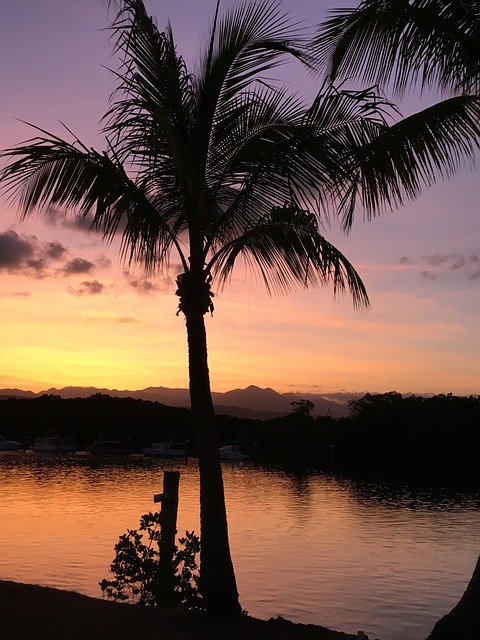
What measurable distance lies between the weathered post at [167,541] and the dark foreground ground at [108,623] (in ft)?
2.50

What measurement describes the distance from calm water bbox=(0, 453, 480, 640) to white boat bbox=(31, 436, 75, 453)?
5084 cm

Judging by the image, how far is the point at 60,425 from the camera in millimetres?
125562

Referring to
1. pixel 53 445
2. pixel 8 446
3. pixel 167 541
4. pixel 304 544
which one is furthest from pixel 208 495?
pixel 8 446

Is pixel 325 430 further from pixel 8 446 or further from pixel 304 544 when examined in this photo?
pixel 304 544

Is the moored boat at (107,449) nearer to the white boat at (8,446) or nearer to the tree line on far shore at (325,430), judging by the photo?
the tree line on far shore at (325,430)

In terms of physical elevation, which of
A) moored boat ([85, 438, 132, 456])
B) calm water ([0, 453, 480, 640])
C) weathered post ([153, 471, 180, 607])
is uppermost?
moored boat ([85, 438, 132, 456])

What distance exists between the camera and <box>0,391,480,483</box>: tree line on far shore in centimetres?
9112

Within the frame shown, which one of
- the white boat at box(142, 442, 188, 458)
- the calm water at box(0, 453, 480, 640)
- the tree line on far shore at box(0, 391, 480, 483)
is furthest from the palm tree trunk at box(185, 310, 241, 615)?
the white boat at box(142, 442, 188, 458)

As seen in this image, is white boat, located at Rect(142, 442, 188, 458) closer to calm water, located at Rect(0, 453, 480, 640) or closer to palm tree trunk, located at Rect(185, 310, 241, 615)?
calm water, located at Rect(0, 453, 480, 640)

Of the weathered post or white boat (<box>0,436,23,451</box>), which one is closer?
the weathered post

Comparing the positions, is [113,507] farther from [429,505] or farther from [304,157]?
[304,157]

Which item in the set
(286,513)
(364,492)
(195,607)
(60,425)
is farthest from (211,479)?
(60,425)

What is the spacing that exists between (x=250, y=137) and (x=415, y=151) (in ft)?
9.52

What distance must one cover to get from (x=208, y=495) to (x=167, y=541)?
1.05 metres
